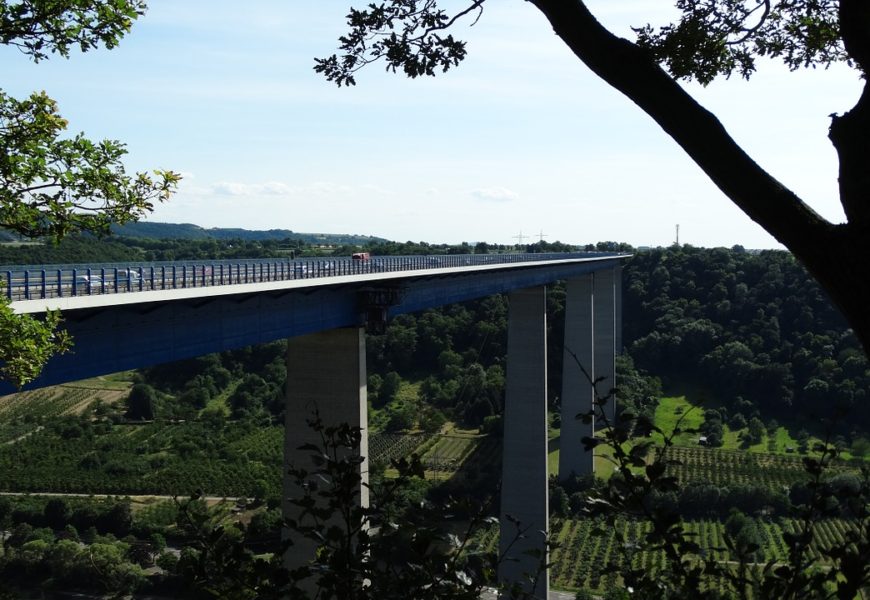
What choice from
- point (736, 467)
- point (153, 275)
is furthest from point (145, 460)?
point (153, 275)

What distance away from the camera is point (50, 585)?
42.0m

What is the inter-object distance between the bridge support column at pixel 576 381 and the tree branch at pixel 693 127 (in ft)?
147

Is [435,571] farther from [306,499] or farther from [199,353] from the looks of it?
[199,353]

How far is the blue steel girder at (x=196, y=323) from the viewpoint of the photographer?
12594mm

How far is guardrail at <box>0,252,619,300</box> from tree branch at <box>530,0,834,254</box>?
5.84 metres

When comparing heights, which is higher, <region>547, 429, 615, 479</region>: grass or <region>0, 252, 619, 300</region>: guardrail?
<region>0, 252, 619, 300</region>: guardrail

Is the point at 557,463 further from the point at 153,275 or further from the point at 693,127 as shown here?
the point at 693,127

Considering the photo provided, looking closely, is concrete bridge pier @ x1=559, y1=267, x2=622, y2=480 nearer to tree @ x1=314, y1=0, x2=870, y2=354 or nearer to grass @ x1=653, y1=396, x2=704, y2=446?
grass @ x1=653, y1=396, x2=704, y2=446

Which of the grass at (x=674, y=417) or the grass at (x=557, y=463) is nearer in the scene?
the grass at (x=557, y=463)

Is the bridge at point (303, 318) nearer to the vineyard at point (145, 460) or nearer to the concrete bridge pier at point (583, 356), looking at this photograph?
the concrete bridge pier at point (583, 356)

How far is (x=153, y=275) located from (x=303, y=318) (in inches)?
220

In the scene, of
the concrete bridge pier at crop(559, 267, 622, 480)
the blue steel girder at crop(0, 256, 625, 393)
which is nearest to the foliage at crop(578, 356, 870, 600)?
the blue steel girder at crop(0, 256, 625, 393)

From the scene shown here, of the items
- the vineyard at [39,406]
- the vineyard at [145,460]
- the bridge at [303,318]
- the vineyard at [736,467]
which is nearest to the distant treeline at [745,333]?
the vineyard at [736,467]

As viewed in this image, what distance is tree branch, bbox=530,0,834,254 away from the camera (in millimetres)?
4207
